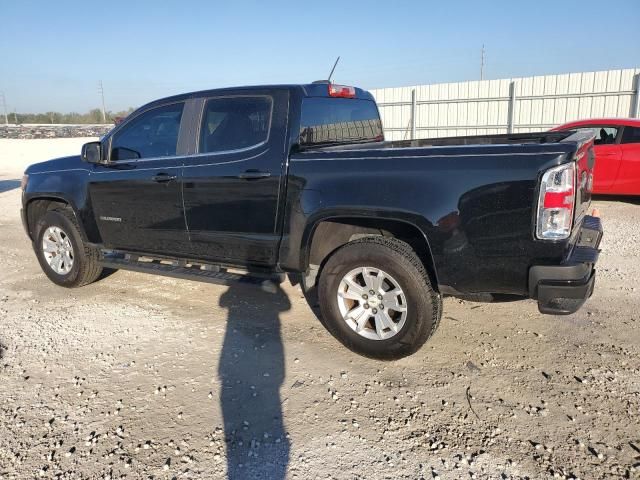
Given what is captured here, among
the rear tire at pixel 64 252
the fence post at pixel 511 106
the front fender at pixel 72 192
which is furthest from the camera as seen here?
the fence post at pixel 511 106

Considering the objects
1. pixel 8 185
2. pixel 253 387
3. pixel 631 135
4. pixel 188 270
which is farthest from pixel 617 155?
pixel 8 185

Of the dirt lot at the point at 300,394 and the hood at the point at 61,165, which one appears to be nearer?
the dirt lot at the point at 300,394

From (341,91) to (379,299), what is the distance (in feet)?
6.44

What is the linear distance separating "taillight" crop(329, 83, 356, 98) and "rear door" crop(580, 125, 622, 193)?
579 centimetres

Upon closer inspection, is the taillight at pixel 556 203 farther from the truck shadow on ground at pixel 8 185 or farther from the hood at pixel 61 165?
the truck shadow on ground at pixel 8 185

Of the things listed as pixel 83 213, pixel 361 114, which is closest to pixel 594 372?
pixel 361 114

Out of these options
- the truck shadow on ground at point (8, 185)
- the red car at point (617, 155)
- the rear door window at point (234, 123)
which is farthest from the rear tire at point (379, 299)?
the truck shadow on ground at point (8, 185)

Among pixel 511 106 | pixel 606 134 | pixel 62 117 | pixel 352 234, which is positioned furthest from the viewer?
pixel 62 117

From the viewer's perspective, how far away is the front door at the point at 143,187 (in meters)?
4.30

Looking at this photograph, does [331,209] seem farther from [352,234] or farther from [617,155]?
[617,155]

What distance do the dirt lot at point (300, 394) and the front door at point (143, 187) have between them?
2.29 feet

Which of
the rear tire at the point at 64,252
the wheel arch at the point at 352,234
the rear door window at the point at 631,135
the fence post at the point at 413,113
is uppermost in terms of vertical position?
the fence post at the point at 413,113

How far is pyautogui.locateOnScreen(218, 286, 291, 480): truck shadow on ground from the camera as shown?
2.51 meters

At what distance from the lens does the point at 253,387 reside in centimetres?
319
